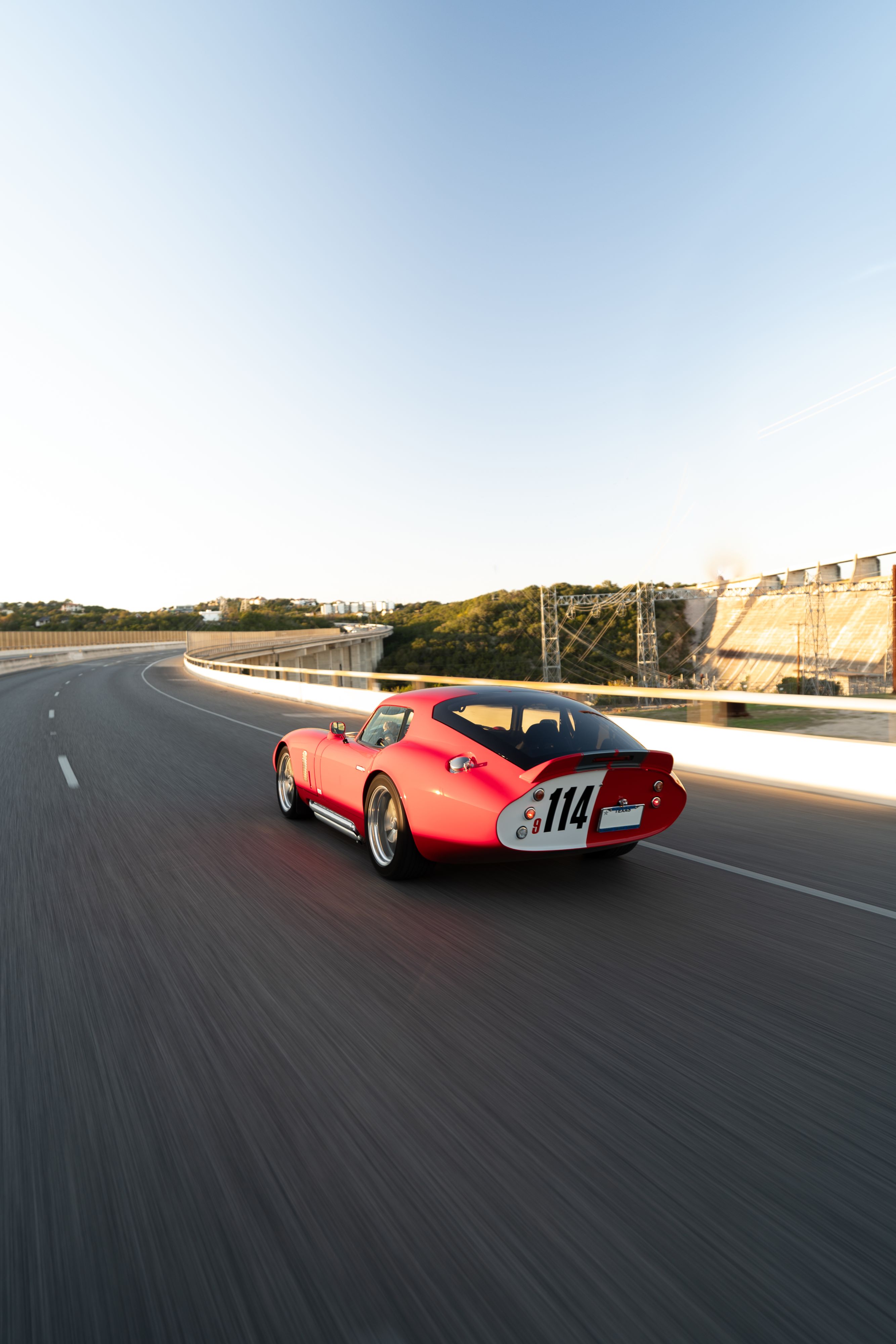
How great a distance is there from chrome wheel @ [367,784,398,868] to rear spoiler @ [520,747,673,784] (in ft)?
3.94

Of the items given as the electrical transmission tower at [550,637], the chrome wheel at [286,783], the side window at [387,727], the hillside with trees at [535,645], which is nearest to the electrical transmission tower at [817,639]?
the hillside with trees at [535,645]

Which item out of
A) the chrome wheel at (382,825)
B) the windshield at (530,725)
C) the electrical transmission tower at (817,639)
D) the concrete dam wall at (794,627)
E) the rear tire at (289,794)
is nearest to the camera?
the windshield at (530,725)

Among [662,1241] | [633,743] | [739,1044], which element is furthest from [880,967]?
[662,1241]

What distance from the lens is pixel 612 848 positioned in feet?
19.6

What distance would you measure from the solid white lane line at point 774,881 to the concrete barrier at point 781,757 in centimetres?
114

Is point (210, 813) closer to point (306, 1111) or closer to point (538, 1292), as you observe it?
point (306, 1111)

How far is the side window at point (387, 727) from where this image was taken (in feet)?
19.2

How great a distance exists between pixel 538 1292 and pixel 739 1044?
1553 mm

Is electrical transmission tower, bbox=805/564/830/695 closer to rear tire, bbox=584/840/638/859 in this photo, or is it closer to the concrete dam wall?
the concrete dam wall

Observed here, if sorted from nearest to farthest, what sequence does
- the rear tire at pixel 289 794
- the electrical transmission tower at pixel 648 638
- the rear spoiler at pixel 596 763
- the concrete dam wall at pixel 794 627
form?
the rear spoiler at pixel 596 763 → the rear tire at pixel 289 794 → the concrete dam wall at pixel 794 627 → the electrical transmission tower at pixel 648 638

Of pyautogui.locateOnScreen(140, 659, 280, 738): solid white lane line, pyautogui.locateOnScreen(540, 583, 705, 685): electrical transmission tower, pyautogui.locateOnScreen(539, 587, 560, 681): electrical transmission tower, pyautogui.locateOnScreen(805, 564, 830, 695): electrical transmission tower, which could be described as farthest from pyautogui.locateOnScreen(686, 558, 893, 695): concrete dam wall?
pyautogui.locateOnScreen(140, 659, 280, 738): solid white lane line

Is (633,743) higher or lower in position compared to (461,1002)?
higher

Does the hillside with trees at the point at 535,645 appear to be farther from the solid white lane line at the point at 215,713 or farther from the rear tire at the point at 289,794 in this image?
the rear tire at the point at 289,794

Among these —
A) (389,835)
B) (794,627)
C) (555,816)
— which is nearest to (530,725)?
(555,816)
